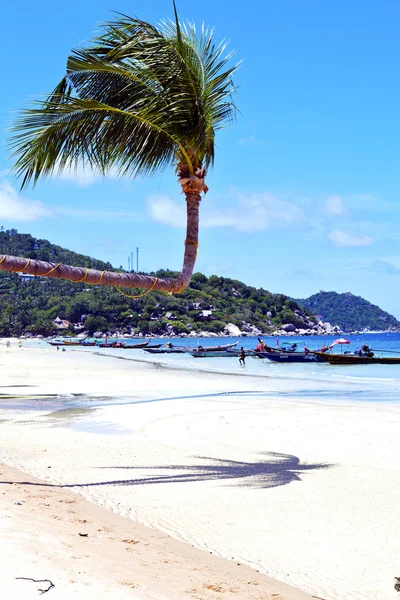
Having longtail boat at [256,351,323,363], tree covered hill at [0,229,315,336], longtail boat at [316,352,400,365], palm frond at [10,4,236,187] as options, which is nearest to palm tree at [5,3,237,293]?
palm frond at [10,4,236,187]

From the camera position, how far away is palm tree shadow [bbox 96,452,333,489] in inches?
318

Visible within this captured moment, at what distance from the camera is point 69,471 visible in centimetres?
856

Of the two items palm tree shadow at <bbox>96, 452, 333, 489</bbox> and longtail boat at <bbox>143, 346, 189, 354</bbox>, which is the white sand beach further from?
longtail boat at <bbox>143, 346, 189, 354</bbox>

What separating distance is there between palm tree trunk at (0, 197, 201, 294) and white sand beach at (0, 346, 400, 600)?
251 centimetres

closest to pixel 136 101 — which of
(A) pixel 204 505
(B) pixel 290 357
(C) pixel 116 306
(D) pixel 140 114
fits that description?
(D) pixel 140 114

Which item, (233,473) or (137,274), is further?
(233,473)

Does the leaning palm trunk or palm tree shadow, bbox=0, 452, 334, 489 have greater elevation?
the leaning palm trunk

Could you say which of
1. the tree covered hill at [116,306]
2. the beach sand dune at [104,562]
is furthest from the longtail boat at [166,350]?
the tree covered hill at [116,306]

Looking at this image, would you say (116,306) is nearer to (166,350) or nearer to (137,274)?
(166,350)

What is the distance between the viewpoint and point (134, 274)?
829 centimetres

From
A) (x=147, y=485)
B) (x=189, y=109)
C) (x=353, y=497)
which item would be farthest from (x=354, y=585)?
(x=189, y=109)

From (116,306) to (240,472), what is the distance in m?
144

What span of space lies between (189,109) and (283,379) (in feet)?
93.2

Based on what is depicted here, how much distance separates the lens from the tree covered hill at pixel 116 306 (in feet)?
469
